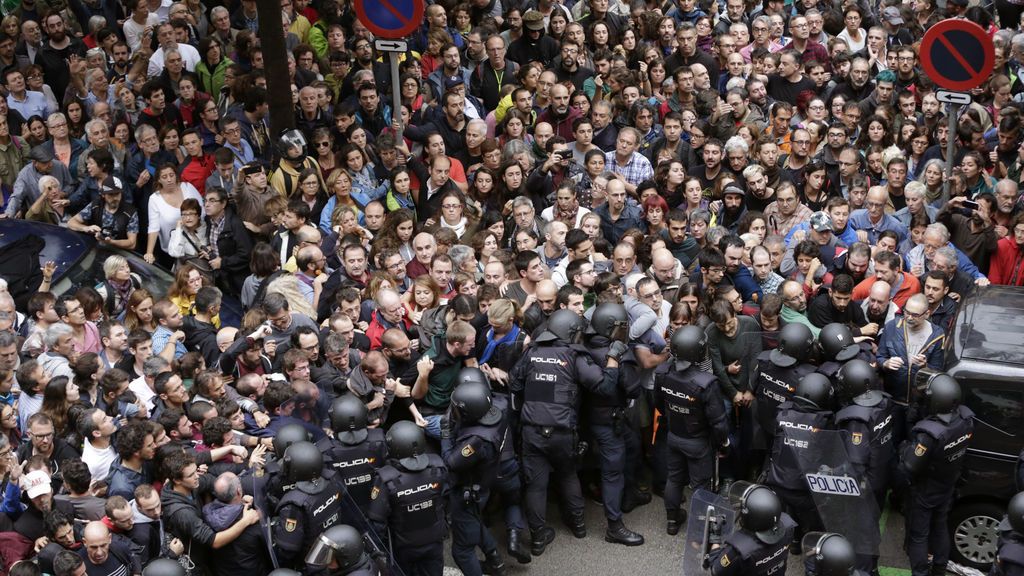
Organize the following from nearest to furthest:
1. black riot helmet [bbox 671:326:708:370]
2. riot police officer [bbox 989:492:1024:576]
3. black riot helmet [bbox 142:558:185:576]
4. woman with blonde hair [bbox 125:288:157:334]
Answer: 1. black riot helmet [bbox 142:558:185:576]
2. riot police officer [bbox 989:492:1024:576]
3. black riot helmet [bbox 671:326:708:370]
4. woman with blonde hair [bbox 125:288:157:334]

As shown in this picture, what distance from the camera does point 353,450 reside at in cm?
882

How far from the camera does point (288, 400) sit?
30.3ft

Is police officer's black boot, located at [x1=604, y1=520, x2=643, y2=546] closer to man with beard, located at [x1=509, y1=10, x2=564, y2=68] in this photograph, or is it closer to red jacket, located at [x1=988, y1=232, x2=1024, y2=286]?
red jacket, located at [x1=988, y1=232, x2=1024, y2=286]

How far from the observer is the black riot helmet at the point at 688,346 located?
380 inches

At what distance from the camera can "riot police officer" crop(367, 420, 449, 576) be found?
8609 millimetres

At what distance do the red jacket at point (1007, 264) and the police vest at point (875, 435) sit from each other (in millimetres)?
2765

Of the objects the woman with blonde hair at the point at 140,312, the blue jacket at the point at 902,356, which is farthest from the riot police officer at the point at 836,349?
the woman with blonde hair at the point at 140,312

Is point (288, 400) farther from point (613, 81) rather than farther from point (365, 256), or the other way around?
point (613, 81)

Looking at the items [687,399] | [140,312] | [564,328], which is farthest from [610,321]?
[140,312]

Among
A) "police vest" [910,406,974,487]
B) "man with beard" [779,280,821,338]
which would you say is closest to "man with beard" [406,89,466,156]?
"man with beard" [779,280,821,338]

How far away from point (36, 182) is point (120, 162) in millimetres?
853

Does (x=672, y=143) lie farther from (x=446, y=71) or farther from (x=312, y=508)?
(x=312, y=508)

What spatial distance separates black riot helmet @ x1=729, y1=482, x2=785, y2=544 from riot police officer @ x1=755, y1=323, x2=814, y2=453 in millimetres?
1705

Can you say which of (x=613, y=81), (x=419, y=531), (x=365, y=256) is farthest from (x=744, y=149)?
(x=419, y=531)
